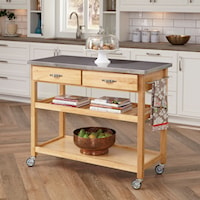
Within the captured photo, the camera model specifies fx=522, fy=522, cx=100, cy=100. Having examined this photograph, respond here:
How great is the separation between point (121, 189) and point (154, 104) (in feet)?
2.37

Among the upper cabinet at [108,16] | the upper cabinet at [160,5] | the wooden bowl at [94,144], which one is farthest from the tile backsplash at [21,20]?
the wooden bowl at [94,144]

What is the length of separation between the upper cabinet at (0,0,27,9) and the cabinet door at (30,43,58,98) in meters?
0.75

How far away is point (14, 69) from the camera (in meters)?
7.36

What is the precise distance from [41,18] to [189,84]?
8.24 ft

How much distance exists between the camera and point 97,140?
14.2 feet

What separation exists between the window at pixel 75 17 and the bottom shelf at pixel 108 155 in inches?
117

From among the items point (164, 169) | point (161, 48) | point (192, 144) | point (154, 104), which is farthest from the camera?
point (161, 48)

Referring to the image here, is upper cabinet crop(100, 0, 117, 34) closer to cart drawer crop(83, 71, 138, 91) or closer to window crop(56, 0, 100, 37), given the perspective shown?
window crop(56, 0, 100, 37)

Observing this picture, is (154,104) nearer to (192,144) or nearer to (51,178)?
(51,178)

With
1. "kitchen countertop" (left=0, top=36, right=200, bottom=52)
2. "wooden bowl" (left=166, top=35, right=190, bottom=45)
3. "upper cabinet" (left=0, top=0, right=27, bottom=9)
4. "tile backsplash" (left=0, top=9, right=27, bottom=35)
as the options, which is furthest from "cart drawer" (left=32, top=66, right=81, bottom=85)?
"tile backsplash" (left=0, top=9, right=27, bottom=35)

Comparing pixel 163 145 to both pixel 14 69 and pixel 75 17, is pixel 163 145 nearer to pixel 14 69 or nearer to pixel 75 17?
pixel 14 69

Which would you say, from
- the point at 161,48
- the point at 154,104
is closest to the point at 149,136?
the point at 161,48

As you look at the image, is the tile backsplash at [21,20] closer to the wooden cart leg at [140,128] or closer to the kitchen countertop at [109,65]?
the kitchen countertop at [109,65]

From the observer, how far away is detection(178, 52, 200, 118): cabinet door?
19.7 ft
